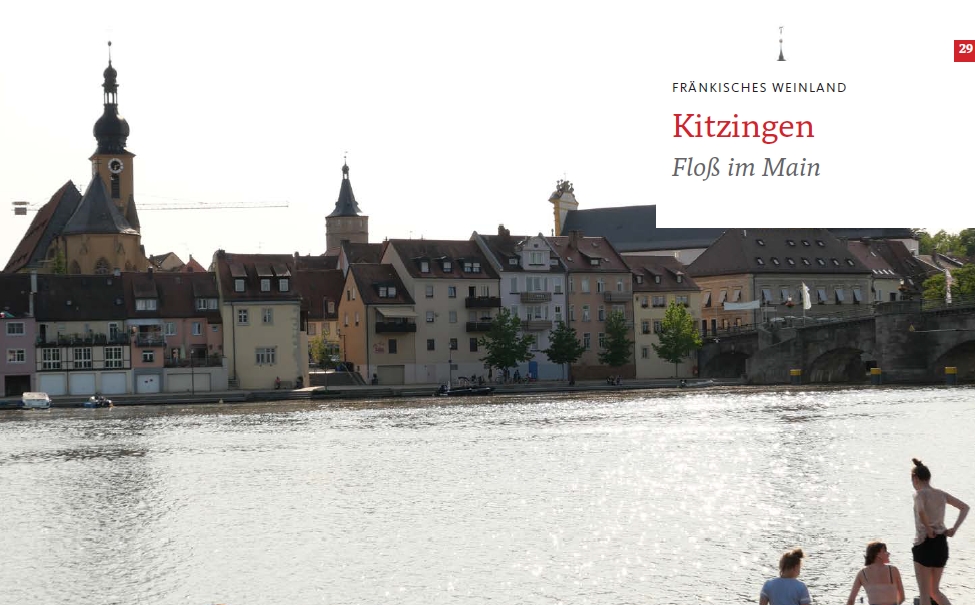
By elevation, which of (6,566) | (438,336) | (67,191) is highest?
(67,191)

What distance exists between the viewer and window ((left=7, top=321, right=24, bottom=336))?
353ft

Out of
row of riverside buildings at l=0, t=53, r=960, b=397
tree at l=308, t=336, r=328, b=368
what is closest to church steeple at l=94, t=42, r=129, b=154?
row of riverside buildings at l=0, t=53, r=960, b=397

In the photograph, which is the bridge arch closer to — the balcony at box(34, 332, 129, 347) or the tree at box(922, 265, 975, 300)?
the tree at box(922, 265, 975, 300)

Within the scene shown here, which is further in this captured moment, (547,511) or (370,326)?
(370,326)

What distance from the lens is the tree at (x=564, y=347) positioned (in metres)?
123

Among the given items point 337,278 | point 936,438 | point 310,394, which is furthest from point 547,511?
point 337,278

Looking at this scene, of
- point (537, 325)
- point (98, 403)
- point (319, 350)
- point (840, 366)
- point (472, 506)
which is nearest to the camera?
point (472, 506)

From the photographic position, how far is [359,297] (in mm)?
119125

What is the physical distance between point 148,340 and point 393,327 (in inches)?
766

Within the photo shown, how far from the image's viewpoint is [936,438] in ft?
204

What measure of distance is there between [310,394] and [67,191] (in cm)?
6062

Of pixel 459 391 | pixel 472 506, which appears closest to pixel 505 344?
pixel 459 391

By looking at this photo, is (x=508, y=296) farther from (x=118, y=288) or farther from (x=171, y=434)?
(x=171, y=434)

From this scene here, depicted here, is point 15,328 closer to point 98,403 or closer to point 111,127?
point 98,403
